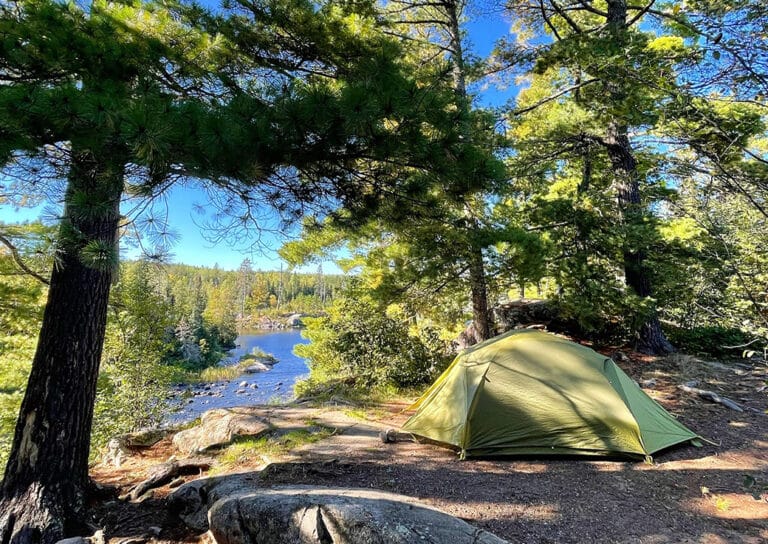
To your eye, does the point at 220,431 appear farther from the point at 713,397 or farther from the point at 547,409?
the point at 713,397

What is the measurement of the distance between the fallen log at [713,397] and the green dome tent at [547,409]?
173cm

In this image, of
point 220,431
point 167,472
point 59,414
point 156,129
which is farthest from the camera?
point 220,431

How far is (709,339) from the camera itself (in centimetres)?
822

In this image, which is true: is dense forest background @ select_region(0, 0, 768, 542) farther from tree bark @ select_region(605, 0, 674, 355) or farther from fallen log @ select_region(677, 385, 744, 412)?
fallen log @ select_region(677, 385, 744, 412)

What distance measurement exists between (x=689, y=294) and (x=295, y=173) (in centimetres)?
822

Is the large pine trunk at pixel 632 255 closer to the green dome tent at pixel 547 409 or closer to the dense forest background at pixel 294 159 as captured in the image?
the dense forest background at pixel 294 159

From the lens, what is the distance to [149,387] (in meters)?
6.79

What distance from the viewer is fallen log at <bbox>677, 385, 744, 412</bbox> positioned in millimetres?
5232

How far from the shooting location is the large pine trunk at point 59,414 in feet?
10.3

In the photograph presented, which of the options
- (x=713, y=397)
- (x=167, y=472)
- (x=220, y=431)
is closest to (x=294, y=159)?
(x=167, y=472)

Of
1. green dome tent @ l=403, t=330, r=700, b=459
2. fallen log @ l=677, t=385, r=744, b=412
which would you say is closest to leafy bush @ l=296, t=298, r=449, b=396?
green dome tent @ l=403, t=330, r=700, b=459

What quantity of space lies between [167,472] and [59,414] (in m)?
1.35

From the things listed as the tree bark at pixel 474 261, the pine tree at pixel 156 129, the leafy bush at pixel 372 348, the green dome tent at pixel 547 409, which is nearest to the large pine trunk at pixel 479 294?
the tree bark at pixel 474 261

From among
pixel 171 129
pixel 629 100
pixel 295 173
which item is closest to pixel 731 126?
pixel 629 100
